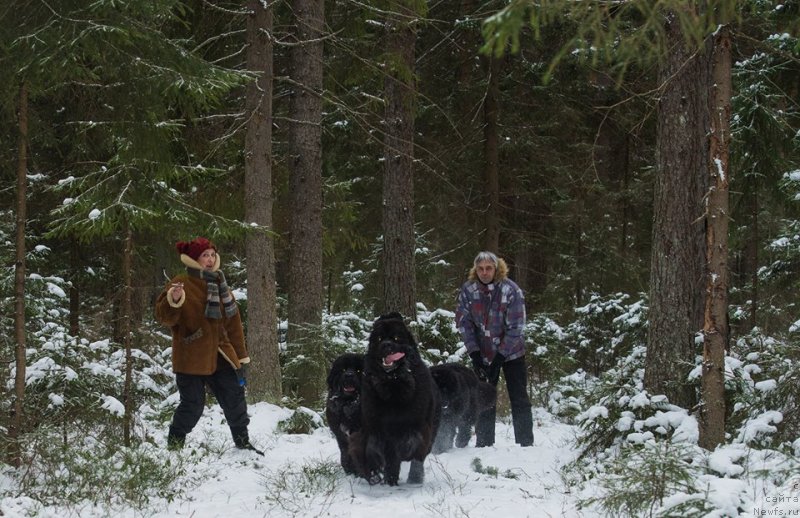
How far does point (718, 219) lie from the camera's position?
5.29 metres

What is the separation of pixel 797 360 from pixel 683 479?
2644 millimetres

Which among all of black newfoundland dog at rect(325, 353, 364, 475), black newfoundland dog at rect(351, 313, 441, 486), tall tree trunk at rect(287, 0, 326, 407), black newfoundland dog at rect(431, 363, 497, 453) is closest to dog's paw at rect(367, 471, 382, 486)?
black newfoundland dog at rect(351, 313, 441, 486)

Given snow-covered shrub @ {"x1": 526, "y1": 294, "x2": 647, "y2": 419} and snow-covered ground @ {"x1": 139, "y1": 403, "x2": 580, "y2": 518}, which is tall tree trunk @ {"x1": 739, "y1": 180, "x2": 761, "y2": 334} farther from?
snow-covered ground @ {"x1": 139, "y1": 403, "x2": 580, "y2": 518}

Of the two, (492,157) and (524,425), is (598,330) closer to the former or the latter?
(492,157)

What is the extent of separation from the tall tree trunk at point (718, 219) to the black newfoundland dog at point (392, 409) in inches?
87.9

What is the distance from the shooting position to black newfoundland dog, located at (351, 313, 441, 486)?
19.0ft

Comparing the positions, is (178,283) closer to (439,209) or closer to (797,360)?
(797,360)

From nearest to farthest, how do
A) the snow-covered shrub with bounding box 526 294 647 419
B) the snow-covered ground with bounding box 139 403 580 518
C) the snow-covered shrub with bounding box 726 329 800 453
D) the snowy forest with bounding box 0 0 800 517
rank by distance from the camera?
the snow-covered ground with bounding box 139 403 580 518, the snowy forest with bounding box 0 0 800 517, the snow-covered shrub with bounding box 726 329 800 453, the snow-covered shrub with bounding box 526 294 647 419

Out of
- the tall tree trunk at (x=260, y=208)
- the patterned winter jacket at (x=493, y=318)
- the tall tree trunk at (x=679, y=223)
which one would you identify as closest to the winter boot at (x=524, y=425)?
the patterned winter jacket at (x=493, y=318)

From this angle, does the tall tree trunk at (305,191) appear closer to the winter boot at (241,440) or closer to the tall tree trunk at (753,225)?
the winter boot at (241,440)

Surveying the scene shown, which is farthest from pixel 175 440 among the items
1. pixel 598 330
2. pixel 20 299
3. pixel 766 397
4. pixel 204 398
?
pixel 598 330

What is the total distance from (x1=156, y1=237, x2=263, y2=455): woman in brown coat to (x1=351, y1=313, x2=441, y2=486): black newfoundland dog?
1657mm

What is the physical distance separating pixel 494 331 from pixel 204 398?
3.07 m

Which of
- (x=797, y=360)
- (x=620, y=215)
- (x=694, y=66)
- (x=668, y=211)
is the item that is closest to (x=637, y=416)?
(x=797, y=360)
